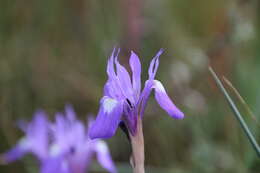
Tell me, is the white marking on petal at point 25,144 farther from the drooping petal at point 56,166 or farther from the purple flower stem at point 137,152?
the purple flower stem at point 137,152

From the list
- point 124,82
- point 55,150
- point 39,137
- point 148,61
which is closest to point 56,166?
point 55,150

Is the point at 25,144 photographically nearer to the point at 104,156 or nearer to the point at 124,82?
the point at 104,156

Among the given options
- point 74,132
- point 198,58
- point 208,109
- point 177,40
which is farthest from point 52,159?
point 177,40

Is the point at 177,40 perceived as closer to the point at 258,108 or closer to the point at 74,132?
the point at 258,108

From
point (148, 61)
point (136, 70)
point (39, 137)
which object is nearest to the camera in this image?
point (136, 70)

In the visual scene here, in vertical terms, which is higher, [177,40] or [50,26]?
[50,26]

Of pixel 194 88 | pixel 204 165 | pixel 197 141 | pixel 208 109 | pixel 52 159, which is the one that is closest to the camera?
pixel 52 159

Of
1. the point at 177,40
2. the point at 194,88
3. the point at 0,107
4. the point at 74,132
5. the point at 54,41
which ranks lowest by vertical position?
the point at 74,132

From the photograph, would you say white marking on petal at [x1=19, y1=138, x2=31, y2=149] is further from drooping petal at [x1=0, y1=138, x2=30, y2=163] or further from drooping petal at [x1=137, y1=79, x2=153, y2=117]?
drooping petal at [x1=137, y1=79, x2=153, y2=117]
